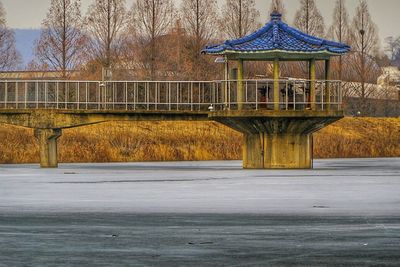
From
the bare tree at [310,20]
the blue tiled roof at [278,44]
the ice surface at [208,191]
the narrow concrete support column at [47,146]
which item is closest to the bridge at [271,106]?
the blue tiled roof at [278,44]

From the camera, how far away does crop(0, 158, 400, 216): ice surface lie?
3988 centimetres

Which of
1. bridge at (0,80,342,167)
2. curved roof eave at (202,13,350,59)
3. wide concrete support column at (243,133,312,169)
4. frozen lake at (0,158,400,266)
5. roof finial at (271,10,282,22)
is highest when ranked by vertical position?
roof finial at (271,10,282,22)

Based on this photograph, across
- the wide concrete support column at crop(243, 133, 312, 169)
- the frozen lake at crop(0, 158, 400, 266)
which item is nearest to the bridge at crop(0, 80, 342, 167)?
the wide concrete support column at crop(243, 133, 312, 169)

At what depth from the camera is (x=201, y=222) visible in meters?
34.7

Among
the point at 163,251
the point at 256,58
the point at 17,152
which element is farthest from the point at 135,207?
the point at 17,152

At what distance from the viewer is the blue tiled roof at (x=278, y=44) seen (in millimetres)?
72938

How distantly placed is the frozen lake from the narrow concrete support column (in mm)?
22196

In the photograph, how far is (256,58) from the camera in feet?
244

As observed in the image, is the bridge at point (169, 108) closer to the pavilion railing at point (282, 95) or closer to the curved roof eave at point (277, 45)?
the pavilion railing at point (282, 95)

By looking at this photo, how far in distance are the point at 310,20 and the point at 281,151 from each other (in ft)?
164

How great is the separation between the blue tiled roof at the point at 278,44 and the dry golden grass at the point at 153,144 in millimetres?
22695

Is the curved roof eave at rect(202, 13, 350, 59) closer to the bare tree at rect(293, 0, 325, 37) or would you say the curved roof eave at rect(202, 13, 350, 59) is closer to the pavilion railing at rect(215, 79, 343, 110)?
the pavilion railing at rect(215, 79, 343, 110)

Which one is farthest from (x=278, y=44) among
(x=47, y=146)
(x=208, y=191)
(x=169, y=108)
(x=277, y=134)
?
(x=208, y=191)

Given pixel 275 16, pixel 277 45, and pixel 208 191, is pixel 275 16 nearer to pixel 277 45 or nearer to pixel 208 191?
pixel 277 45
